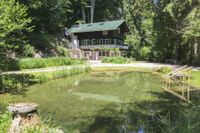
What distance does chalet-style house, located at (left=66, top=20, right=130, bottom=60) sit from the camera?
175 feet

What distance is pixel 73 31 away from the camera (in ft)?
197

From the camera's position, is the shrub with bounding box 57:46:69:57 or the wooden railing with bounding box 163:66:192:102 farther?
the shrub with bounding box 57:46:69:57

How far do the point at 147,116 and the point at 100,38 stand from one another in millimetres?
43891

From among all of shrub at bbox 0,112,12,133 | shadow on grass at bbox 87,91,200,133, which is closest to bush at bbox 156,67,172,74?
shadow on grass at bbox 87,91,200,133

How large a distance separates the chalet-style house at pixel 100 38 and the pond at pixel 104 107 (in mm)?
29379

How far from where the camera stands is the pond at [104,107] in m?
11.8

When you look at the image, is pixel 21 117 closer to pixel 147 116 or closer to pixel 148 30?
pixel 147 116

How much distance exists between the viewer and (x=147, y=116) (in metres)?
13.6

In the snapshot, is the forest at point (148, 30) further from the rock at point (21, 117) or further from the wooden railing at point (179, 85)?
the rock at point (21, 117)

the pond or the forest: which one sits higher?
the forest

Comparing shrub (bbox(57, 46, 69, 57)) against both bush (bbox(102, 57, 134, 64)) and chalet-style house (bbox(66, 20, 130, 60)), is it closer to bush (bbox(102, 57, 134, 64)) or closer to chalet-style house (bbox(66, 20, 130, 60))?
chalet-style house (bbox(66, 20, 130, 60))

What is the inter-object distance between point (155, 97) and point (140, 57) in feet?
109

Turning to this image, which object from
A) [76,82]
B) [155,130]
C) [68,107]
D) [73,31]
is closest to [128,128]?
[155,130]

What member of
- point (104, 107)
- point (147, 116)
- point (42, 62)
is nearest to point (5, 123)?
point (147, 116)
